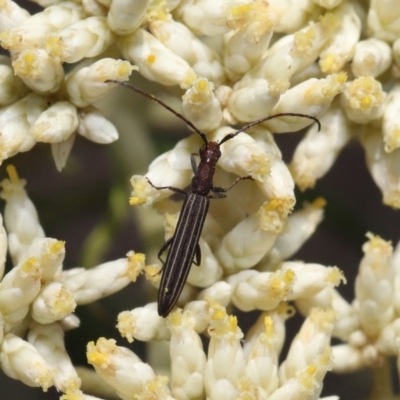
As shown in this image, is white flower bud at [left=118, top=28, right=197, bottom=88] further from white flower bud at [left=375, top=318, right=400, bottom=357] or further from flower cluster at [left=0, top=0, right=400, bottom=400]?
white flower bud at [left=375, top=318, right=400, bottom=357]

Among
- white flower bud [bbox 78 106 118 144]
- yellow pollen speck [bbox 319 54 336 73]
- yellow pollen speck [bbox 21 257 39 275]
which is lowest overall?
yellow pollen speck [bbox 21 257 39 275]

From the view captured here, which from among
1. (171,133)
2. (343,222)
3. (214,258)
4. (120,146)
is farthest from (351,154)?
(214,258)

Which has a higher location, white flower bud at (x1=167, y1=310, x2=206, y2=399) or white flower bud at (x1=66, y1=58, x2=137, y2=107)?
white flower bud at (x1=66, y1=58, x2=137, y2=107)

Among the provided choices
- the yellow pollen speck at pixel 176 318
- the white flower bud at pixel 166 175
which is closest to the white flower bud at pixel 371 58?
the white flower bud at pixel 166 175

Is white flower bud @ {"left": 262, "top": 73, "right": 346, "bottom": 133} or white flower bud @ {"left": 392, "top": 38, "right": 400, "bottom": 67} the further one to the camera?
white flower bud @ {"left": 392, "top": 38, "right": 400, "bottom": 67}

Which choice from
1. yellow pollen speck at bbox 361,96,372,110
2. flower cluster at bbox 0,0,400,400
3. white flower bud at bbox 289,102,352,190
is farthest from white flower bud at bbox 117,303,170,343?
yellow pollen speck at bbox 361,96,372,110

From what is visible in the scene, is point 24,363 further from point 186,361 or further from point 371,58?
point 371,58
